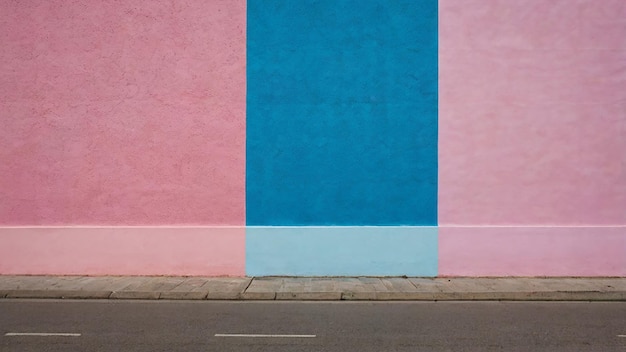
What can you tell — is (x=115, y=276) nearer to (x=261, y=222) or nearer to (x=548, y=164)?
(x=261, y=222)

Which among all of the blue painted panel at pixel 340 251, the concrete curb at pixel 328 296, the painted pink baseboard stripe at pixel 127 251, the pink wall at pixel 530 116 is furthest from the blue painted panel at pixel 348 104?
the concrete curb at pixel 328 296

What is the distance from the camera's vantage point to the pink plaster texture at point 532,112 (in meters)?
9.90

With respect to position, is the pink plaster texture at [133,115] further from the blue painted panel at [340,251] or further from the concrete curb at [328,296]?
the concrete curb at [328,296]

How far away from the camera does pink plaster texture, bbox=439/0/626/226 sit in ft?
32.5

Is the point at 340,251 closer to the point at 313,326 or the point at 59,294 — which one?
the point at 313,326

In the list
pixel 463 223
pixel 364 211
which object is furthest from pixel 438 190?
pixel 364 211

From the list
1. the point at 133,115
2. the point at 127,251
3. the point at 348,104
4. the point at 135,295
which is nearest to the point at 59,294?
→ the point at 135,295

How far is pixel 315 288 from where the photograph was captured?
8.59 m

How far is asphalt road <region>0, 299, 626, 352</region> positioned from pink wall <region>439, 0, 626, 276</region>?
2506 mm

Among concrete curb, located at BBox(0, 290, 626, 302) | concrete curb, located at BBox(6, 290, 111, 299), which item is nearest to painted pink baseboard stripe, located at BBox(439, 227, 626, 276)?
concrete curb, located at BBox(0, 290, 626, 302)

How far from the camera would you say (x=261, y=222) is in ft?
32.5

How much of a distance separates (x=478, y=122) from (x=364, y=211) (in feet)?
10.5

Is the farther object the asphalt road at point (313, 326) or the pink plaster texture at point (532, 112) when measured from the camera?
the pink plaster texture at point (532, 112)

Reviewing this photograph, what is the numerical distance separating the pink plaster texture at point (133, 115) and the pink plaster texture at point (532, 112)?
4726 millimetres
